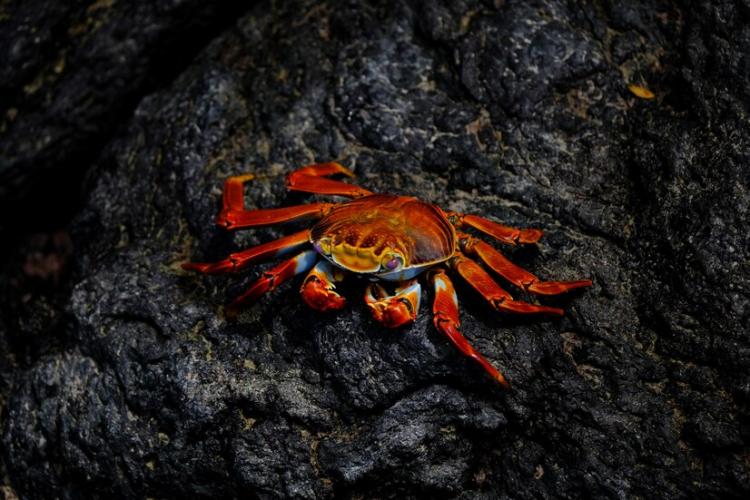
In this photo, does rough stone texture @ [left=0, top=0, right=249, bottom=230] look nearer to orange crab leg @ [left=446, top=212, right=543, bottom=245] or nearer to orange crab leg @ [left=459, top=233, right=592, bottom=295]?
orange crab leg @ [left=446, top=212, right=543, bottom=245]

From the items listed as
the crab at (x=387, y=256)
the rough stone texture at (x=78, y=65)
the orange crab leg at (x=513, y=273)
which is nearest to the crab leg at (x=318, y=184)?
the crab at (x=387, y=256)

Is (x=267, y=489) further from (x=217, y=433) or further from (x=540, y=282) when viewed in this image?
(x=540, y=282)

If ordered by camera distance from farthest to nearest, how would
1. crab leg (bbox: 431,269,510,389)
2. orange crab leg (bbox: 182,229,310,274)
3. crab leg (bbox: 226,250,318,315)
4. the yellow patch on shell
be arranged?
orange crab leg (bbox: 182,229,310,274) → crab leg (bbox: 226,250,318,315) → the yellow patch on shell → crab leg (bbox: 431,269,510,389)

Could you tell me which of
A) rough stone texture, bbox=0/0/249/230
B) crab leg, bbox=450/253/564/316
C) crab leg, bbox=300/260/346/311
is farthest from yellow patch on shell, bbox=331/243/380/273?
rough stone texture, bbox=0/0/249/230

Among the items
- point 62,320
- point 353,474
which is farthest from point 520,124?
point 62,320

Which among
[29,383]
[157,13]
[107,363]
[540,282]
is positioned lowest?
[29,383]

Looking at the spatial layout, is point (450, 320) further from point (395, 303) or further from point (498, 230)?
point (498, 230)

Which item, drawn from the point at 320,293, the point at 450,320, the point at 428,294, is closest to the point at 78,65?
the point at 320,293
